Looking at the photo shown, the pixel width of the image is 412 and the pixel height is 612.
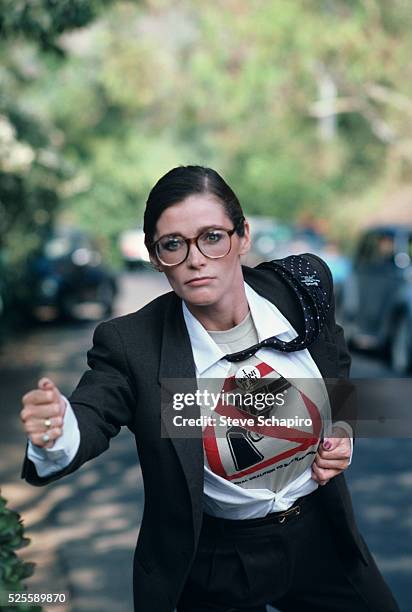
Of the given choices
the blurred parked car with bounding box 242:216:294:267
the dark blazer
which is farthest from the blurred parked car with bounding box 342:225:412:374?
→ the dark blazer

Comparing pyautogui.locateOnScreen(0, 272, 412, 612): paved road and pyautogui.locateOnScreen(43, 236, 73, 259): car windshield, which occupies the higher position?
pyautogui.locateOnScreen(43, 236, 73, 259): car windshield

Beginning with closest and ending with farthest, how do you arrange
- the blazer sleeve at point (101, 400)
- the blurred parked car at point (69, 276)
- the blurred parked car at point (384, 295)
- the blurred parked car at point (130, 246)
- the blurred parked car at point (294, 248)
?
the blazer sleeve at point (101, 400) → the blurred parked car at point (384, 295) → the blurred parked car at point (69, 276) → the blurred parked car at point (294, 248) → the blurred parked car at point (130, 246)

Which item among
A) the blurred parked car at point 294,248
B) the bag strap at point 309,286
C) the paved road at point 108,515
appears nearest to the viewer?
the bag strap at point 309,286

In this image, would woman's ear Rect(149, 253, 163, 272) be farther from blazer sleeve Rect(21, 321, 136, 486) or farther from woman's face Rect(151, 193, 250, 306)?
blazer sleeve Rect(21, 321, 136, 486)

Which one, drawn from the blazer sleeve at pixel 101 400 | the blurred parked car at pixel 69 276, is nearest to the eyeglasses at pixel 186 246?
the blazer sleeve at pixel 101 400

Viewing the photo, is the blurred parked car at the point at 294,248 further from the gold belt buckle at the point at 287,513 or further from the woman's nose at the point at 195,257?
the woman's nose at the point at 195,257

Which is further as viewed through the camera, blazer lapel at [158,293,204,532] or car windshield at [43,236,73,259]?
car windshield at [43,236,73,259]

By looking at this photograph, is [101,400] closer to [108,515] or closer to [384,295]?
[108,515]

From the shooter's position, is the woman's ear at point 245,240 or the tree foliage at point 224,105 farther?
the tree foliage at point 224,105

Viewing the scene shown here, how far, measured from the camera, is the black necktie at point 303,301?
3344 mm

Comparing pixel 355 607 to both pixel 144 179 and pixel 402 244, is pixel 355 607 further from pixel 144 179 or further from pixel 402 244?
pixel 144 179

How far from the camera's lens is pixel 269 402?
3.35 metres

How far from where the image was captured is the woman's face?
10.8 feet

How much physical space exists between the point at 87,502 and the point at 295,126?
107 feet
